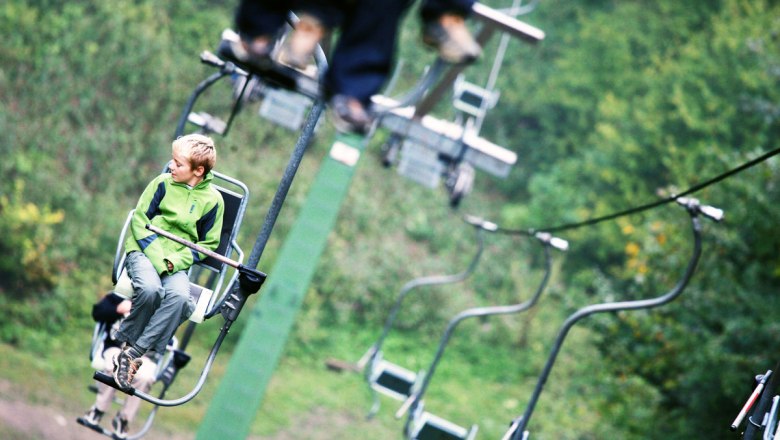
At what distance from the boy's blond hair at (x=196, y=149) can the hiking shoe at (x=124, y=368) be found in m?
0.87

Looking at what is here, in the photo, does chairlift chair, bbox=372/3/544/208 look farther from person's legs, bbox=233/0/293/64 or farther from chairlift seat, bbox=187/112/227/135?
person's legs, bbox=233/0/293/64

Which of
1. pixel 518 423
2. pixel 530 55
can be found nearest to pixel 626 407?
pixel 518 423

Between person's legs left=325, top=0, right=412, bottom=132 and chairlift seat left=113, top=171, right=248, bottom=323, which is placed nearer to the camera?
person's legs left=325, top=0, right=412, bottom=132

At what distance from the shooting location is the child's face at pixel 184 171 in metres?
4.45

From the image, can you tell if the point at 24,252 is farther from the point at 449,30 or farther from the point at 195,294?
the point at 449,30

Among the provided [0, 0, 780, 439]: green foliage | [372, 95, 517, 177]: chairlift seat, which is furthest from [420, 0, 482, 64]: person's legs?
[0, 0, 780, 439]: green foliage

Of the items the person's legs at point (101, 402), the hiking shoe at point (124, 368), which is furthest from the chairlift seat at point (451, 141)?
the hiking shoe at point (124, 368)

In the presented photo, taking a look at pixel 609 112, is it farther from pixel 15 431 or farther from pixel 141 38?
pixel 15 431

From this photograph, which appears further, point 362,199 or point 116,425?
point 362,199

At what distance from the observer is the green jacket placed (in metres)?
4.56

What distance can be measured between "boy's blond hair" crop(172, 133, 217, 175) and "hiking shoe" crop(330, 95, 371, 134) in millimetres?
1782

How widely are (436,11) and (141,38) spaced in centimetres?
1425

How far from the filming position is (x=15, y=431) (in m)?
10.1

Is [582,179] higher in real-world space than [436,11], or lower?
higher
